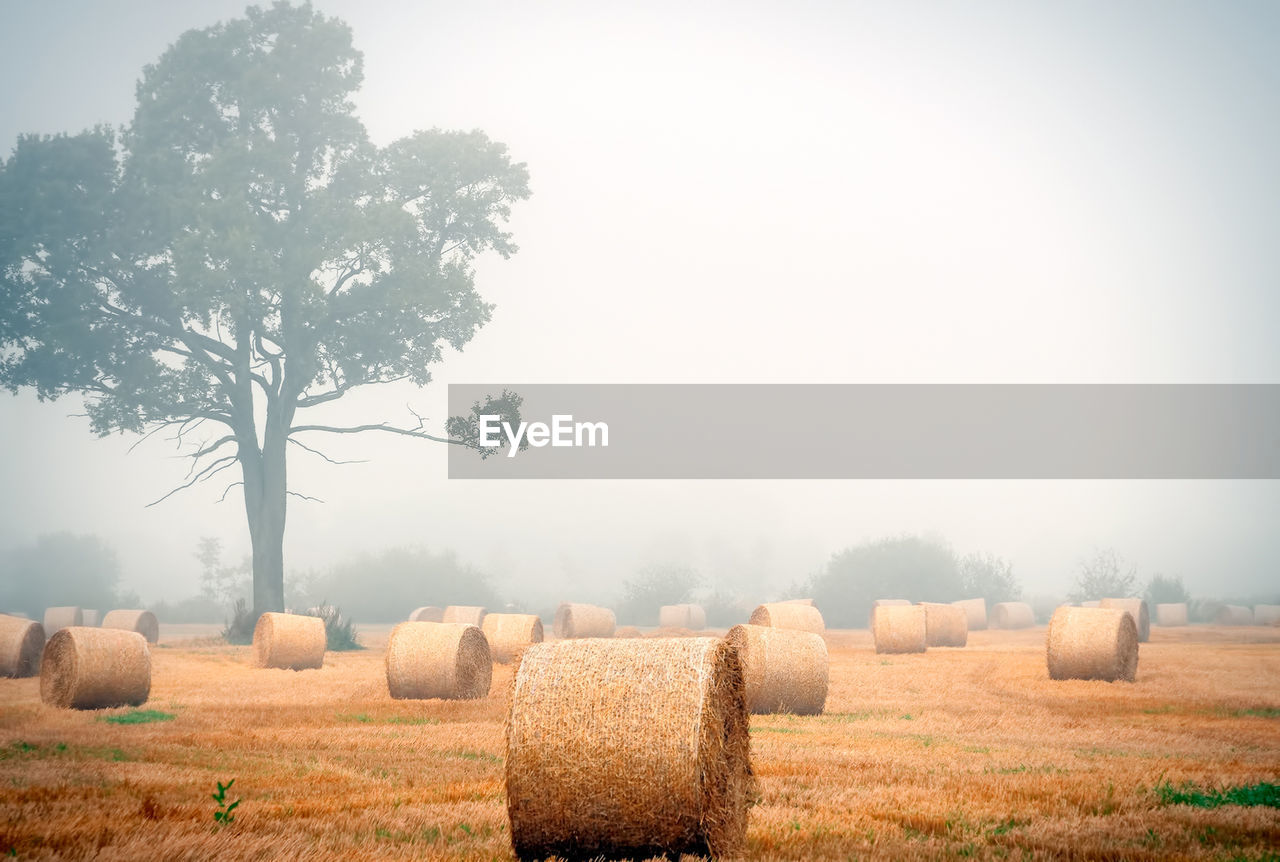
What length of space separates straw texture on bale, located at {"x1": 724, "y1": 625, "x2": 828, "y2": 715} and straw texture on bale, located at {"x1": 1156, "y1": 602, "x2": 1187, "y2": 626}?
1569 inches

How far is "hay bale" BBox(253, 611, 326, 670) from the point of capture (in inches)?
1021

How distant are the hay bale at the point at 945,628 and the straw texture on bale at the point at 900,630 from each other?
4044mm

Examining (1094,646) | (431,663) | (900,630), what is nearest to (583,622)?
(900,630)

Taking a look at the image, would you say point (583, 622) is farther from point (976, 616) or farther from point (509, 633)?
point (976, 616)

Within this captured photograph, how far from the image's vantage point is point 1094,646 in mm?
20844

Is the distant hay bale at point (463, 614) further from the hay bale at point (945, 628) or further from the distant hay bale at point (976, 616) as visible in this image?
the distant hay bale at point (976, 616)

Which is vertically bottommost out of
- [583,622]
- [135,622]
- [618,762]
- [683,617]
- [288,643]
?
[683,617]

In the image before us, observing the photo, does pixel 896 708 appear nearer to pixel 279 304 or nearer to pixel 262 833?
pixel 262 833

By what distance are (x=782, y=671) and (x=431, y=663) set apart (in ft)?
20.2

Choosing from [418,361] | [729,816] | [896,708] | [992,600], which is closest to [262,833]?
[729,816]

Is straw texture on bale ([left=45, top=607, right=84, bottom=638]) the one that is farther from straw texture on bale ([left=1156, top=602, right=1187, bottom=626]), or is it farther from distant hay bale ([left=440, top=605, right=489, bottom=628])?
straw texture on bale ([left=1156, top=602, right=1187, bottom=626])

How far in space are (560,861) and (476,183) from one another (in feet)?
127

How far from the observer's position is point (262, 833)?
7.45 m

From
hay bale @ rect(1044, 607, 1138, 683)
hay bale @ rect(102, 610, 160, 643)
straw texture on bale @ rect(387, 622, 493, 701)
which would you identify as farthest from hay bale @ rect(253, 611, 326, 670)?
hay bale @ rect(1044, 607, 1138, 683)
